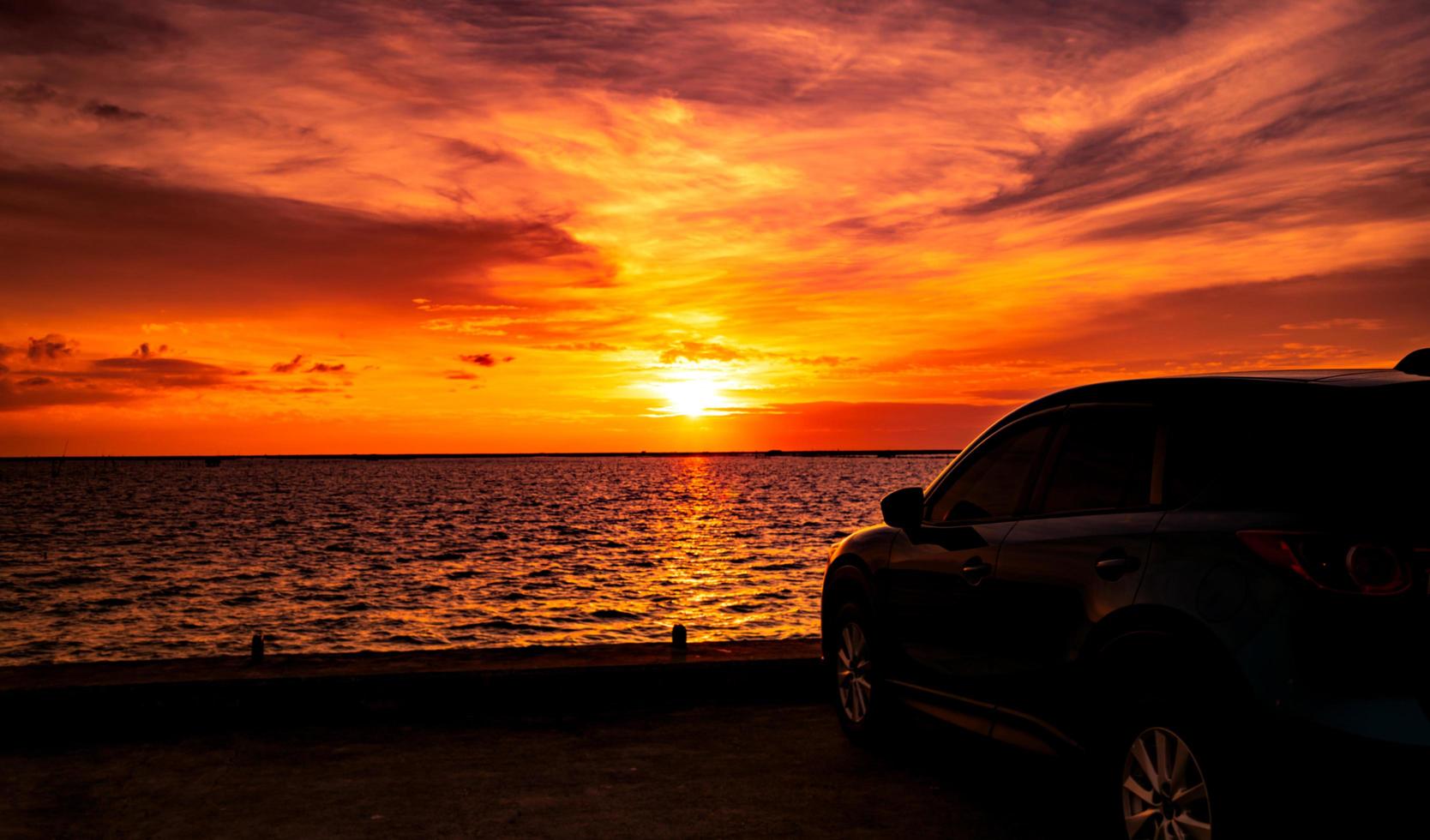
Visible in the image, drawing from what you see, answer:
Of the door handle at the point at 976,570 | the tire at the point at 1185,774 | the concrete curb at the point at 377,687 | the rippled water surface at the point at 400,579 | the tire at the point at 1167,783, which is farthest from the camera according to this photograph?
the rippled water surface at the point at 400,579

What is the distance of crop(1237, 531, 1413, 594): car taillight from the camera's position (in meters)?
3.26

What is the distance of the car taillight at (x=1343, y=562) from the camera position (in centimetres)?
326


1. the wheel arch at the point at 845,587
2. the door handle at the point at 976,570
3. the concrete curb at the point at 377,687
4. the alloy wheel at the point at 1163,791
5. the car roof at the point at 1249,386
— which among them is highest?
the car roof at the point at 1249,386

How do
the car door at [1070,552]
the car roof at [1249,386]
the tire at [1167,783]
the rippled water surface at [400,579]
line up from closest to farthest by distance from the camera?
the tire at [1167,783], the car roof at [1249,386], the car door at [1070,552], the rippled water surface at [400,579]

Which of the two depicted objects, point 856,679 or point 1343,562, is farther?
point 856,679

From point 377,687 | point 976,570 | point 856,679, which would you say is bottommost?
point 377,687

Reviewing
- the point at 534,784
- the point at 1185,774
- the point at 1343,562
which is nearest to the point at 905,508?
the point at 1185,774

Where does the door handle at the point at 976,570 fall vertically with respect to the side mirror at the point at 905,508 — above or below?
below

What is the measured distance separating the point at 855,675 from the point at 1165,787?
2749 mm

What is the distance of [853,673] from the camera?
655 centimetres

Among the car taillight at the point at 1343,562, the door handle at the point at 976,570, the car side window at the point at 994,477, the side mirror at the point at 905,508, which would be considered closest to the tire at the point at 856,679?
the side mirror at the point at 905,508

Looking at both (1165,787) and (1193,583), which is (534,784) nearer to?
(1165,787)

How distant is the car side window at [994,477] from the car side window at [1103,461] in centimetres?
26

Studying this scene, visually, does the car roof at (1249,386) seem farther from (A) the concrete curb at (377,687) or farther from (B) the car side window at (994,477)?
(A) the concrete curb at (377,687)
